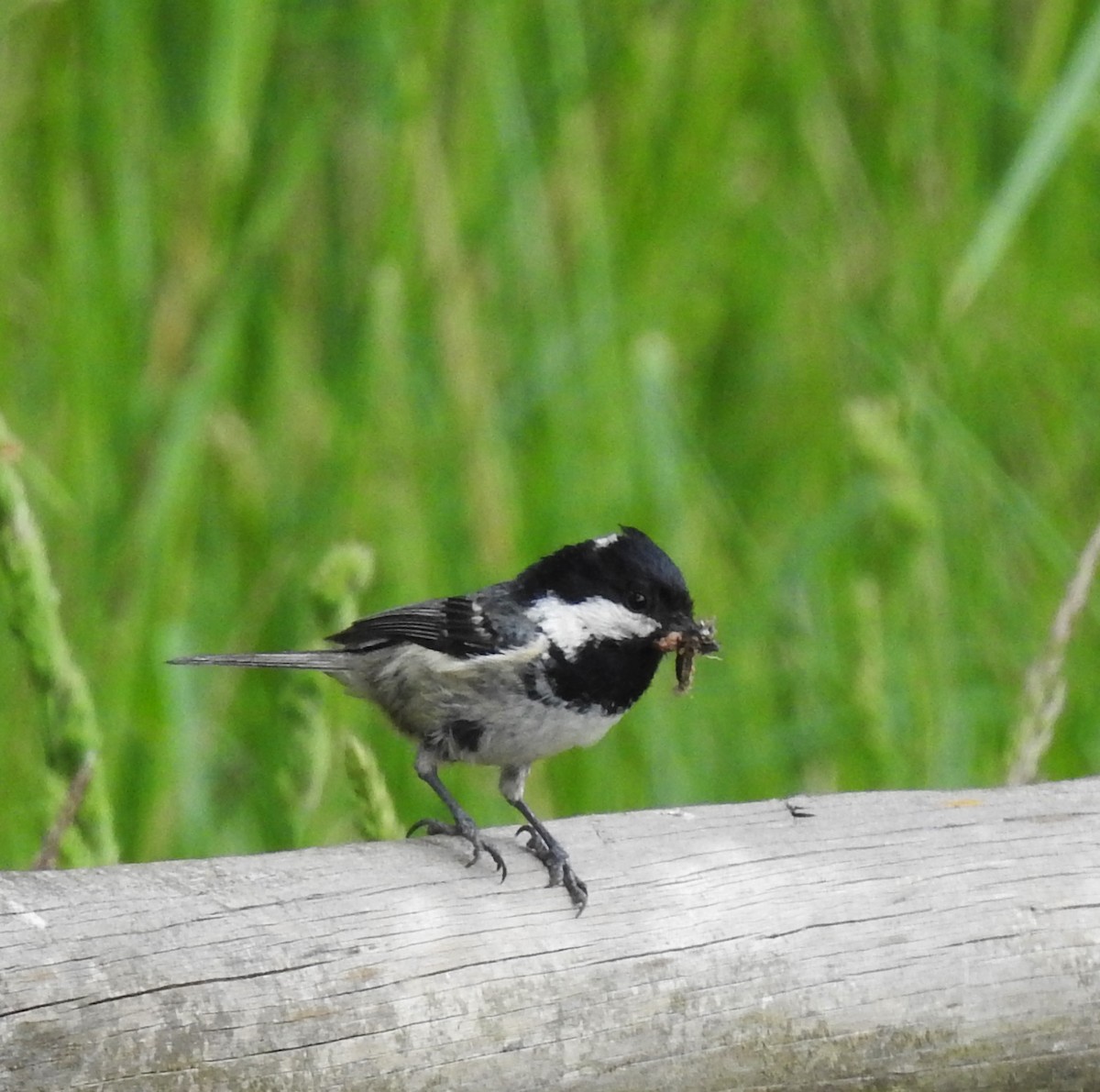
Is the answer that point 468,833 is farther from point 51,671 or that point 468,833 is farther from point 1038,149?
point 1038,149

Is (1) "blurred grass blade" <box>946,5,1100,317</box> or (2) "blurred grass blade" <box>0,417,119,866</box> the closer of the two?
(2) "blurred grass blade" <box>0,417,119,866</box>

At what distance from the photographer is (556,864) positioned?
157cm

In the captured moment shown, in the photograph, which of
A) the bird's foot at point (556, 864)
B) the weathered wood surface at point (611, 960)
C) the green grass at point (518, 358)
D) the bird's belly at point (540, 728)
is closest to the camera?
the weathered wood surface at point (611, 960)

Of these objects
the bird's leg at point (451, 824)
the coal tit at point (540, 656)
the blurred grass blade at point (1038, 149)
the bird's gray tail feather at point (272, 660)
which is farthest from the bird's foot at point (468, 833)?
the blurred grass blade at point (1038, 149)

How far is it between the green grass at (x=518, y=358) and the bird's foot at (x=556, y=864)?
61 cm

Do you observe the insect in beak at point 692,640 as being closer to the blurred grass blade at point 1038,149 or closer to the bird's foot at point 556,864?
the bird's foot at point 556,864

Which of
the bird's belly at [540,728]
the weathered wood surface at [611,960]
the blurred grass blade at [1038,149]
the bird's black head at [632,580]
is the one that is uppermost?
the blurred grass blade at [1038,149]

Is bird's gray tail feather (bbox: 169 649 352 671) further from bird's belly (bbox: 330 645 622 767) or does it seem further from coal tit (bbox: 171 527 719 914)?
bird's belly (bbox: 330 645 622 767)

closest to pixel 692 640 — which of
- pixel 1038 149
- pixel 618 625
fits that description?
pixel 618 625

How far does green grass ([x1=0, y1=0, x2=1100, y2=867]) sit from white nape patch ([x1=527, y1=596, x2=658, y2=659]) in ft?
1.25

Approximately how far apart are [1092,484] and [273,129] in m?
1.80

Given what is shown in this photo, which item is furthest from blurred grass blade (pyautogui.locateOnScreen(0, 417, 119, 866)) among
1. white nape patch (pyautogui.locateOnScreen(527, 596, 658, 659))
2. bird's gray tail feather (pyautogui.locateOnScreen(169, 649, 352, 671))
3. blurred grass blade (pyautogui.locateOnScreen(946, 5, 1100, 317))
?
blurred grass blade (pyautogui.locateOnScreen(946, 5, 1100, 317))

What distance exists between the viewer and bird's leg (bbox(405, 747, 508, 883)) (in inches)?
64.7

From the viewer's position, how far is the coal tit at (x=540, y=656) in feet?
6.61
